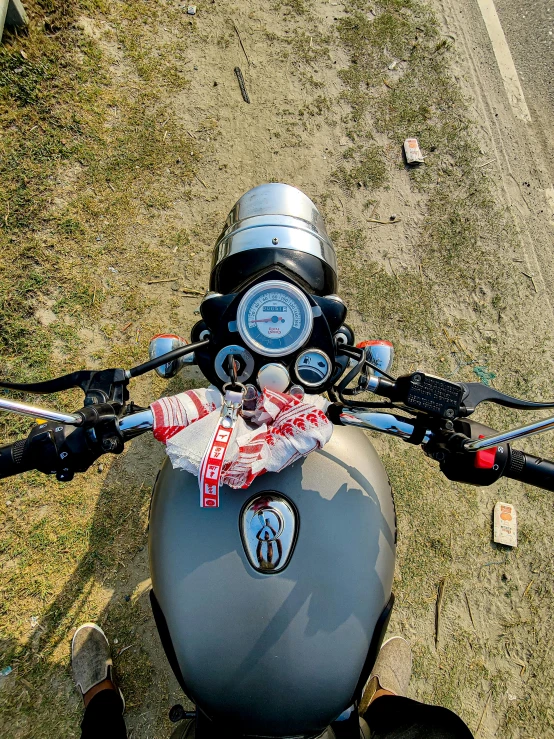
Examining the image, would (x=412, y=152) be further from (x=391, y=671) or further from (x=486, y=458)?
(x=391, y=671)

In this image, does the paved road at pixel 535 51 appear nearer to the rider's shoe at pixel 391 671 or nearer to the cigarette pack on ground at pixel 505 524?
the cigarette pack on ground at pixel 505 524

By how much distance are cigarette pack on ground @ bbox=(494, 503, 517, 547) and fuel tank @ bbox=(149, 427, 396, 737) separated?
5.71 feet

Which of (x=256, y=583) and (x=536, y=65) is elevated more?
(x=536, y=65)

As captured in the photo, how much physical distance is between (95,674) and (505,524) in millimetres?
2614

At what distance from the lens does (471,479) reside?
1.53 meters

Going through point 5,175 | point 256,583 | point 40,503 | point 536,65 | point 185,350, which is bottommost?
point 256,583

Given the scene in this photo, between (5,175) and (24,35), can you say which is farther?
(24,35)

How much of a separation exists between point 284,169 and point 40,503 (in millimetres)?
2931

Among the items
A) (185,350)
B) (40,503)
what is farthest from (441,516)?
(40,503)

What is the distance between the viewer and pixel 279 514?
4.98ft

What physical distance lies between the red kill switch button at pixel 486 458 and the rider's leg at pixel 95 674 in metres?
2.08

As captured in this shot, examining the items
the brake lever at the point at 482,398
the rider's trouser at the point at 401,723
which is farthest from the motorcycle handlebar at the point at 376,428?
the rider's trouser at the point at 401,723

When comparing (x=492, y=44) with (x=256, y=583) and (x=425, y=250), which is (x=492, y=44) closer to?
(x=425, y=250)

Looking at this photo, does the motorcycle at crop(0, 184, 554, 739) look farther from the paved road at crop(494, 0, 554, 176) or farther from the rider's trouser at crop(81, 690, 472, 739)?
the paved road at crop(494, 0, 554, 176)
